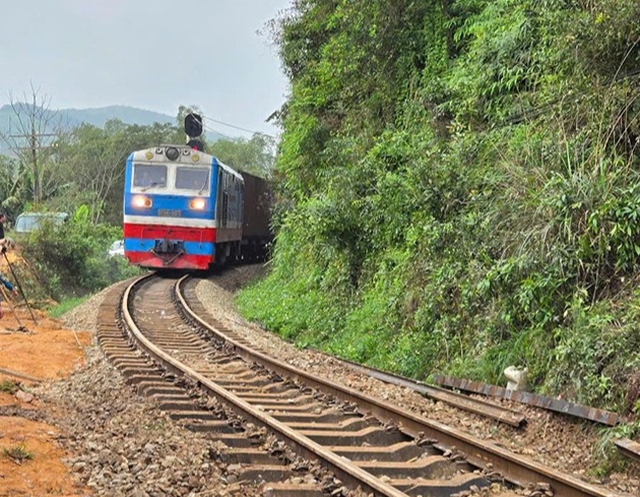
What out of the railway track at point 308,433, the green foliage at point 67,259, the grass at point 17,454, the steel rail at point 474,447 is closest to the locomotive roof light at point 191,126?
the green foliage at point 67,259

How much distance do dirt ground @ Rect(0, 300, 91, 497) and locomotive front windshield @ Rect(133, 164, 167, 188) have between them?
716 centimetres

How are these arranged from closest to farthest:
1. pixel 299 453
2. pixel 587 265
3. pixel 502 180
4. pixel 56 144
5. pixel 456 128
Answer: pixel 299 453
pixel 587 265
pixel 502 180
pixel 456 128
pixel 56 144

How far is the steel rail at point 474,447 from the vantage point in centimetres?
489

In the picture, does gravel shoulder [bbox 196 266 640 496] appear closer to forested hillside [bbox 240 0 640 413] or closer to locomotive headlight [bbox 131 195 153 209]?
forested hillside [bbox 240 0 640 413]

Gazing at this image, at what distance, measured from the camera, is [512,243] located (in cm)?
869

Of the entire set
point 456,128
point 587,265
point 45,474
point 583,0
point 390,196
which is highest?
point 583,0

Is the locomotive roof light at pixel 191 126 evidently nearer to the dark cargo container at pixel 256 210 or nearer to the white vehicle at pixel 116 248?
the dark cargo container at pixel 256 210

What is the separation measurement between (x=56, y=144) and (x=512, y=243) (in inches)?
1752

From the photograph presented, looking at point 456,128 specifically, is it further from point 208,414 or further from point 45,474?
point 45,474

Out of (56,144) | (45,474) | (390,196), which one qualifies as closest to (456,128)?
(390,196)

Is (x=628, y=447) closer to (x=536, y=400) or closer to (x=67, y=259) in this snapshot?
(x=536, y=400)

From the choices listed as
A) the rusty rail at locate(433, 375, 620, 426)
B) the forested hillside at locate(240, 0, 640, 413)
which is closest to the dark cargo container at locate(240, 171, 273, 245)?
the forested hillside at locate(240, 0, 640, 413)

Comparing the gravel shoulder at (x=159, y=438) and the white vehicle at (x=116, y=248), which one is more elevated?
the white vehicle at (x=116, y=248)

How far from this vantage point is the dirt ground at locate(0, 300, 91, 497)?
500cm
